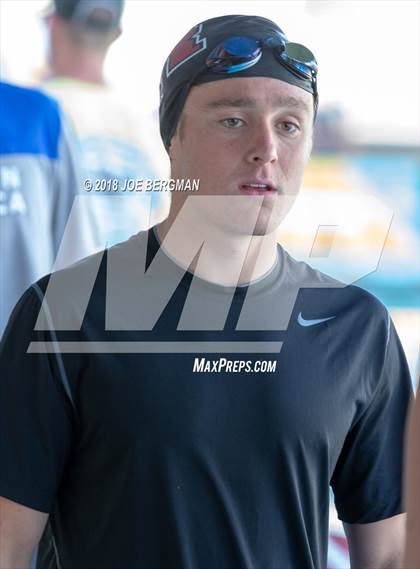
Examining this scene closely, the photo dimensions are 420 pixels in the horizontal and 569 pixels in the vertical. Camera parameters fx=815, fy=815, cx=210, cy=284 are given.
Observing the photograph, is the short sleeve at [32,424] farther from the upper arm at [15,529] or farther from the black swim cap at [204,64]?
the black swim cap at [204,64]

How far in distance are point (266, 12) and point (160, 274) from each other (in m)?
0.60

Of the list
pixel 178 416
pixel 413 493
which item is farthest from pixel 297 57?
pixel 413 493

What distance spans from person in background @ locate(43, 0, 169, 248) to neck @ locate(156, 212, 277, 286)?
0.70 meters

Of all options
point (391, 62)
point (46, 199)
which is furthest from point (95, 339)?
point (391, 62)

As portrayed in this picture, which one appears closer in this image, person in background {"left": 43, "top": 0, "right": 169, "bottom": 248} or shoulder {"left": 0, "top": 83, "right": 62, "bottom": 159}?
shoulder {"left": 0, "top": 83, "right": 62, "bottom": 159}

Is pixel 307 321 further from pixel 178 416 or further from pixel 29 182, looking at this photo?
pixel 29 182

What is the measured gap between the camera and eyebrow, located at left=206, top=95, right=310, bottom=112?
0.93 m

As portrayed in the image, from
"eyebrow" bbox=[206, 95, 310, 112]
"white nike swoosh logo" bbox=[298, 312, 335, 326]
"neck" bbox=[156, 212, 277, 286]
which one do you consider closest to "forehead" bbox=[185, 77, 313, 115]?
"eyebrow" bbox=[206, 95, 310, 112]

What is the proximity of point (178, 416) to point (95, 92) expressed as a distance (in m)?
1.41

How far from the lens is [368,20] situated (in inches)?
62.7

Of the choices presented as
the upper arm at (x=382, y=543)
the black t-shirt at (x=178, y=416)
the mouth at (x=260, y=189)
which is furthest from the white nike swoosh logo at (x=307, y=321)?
the upper arm at (x=382, y=543)

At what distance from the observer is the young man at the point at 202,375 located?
910 mm

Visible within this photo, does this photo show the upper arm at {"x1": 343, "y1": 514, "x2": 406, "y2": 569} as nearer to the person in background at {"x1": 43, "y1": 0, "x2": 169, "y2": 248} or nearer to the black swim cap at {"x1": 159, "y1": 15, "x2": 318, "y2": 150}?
the black swim cap at {"x1": 159, "y1": 15, "x2": 318, "y2": 150}

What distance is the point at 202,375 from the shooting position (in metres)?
0.94
